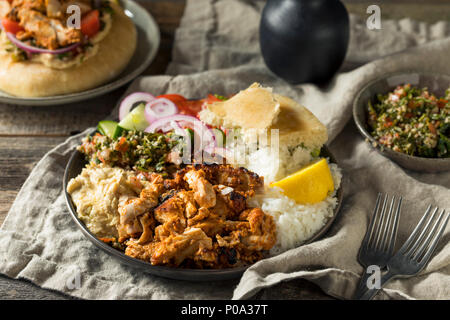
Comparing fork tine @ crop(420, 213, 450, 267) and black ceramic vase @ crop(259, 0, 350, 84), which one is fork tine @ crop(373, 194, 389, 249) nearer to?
fork tine @ crop(420, 213, 450, 267)

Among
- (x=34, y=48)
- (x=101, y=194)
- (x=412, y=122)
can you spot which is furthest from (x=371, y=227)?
(x=34, y=48)

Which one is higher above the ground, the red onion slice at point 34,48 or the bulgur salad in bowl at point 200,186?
Answer: the red onion slice at point 34,48

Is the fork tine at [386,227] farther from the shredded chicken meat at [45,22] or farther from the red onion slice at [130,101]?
the shredded chicken meat at [45,22]

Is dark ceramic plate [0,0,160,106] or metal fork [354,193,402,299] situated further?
dark ceramic plate [0,0,160,106]

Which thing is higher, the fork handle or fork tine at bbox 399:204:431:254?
fork tine at bbox 399:204:431:254

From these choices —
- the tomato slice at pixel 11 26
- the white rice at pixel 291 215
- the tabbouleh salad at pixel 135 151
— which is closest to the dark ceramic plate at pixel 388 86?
the white rice at pixel 291 215

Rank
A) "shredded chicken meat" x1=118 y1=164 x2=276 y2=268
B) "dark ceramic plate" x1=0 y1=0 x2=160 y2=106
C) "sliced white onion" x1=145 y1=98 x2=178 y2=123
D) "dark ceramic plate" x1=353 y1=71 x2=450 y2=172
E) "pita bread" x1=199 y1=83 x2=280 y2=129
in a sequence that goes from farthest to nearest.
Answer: "dark ceramic plate" x1=0 y1=0 x2=160 y2=106
"dark ceramic plate" x1=353 y1=71 x2=450 y2=172
"sliced white onion" x1=145 y1=98 x2=178 y2=123
"pita bread" x1=199 y1=83 x2=280 y2=129
"shredded chicken meat" x1=118 y1=164 x2=276 y2=268

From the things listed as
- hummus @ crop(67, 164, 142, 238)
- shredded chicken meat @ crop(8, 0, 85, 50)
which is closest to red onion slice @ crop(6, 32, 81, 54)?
shredded chicken meat @ crop(8, 0, 85, 50)
